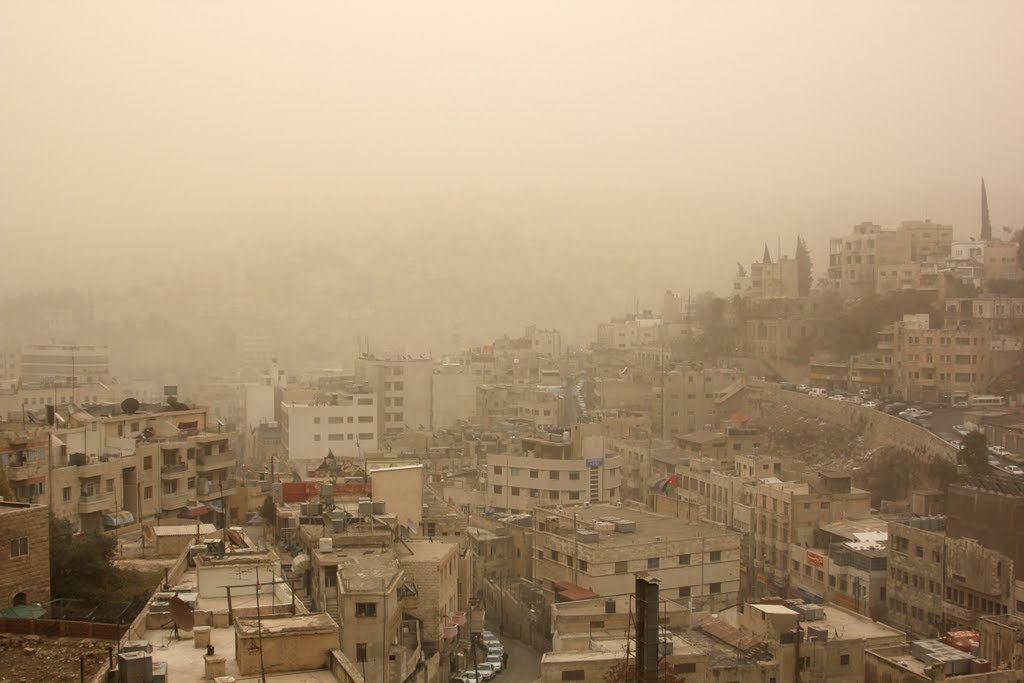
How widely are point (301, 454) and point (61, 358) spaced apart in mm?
13178

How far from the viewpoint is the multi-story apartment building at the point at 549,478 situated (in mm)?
16719

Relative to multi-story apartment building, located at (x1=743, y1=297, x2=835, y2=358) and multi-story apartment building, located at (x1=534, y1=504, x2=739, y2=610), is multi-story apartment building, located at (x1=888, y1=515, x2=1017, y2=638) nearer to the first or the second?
multi-story apartment building, located at (x1=534, y1=504, x2=739, y2=610)

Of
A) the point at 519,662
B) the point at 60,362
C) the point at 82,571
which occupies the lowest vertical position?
the point at 519,662

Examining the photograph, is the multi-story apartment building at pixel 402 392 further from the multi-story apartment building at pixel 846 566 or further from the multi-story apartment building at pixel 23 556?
the multi-story apartment building at pixel 23 556

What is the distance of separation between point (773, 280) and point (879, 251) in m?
3.74

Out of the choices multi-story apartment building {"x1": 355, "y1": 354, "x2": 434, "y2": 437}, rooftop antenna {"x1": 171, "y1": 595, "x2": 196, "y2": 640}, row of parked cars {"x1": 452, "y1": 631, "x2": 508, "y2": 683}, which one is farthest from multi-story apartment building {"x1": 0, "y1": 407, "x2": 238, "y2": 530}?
multi-story apartment building {"x1": 355, "y1": 354, "x2": 434, "y2": 437}

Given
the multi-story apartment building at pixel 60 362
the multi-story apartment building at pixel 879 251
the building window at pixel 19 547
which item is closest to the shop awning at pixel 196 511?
the building window at pixel 19 547

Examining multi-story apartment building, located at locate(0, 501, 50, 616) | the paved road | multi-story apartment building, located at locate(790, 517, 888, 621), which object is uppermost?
multi-story apartment building, located at locate(0, 501, 50, 616)

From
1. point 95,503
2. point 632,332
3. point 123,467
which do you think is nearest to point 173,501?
point 123,467

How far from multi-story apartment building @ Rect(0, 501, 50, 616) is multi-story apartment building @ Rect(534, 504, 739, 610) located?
5995 mm

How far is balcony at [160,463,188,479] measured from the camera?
13.4 m

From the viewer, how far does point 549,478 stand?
16.8m

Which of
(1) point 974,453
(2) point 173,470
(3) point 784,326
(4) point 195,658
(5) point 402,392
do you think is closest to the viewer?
(4) point 195,658

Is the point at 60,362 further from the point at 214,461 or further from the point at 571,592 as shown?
the point at 571,592
